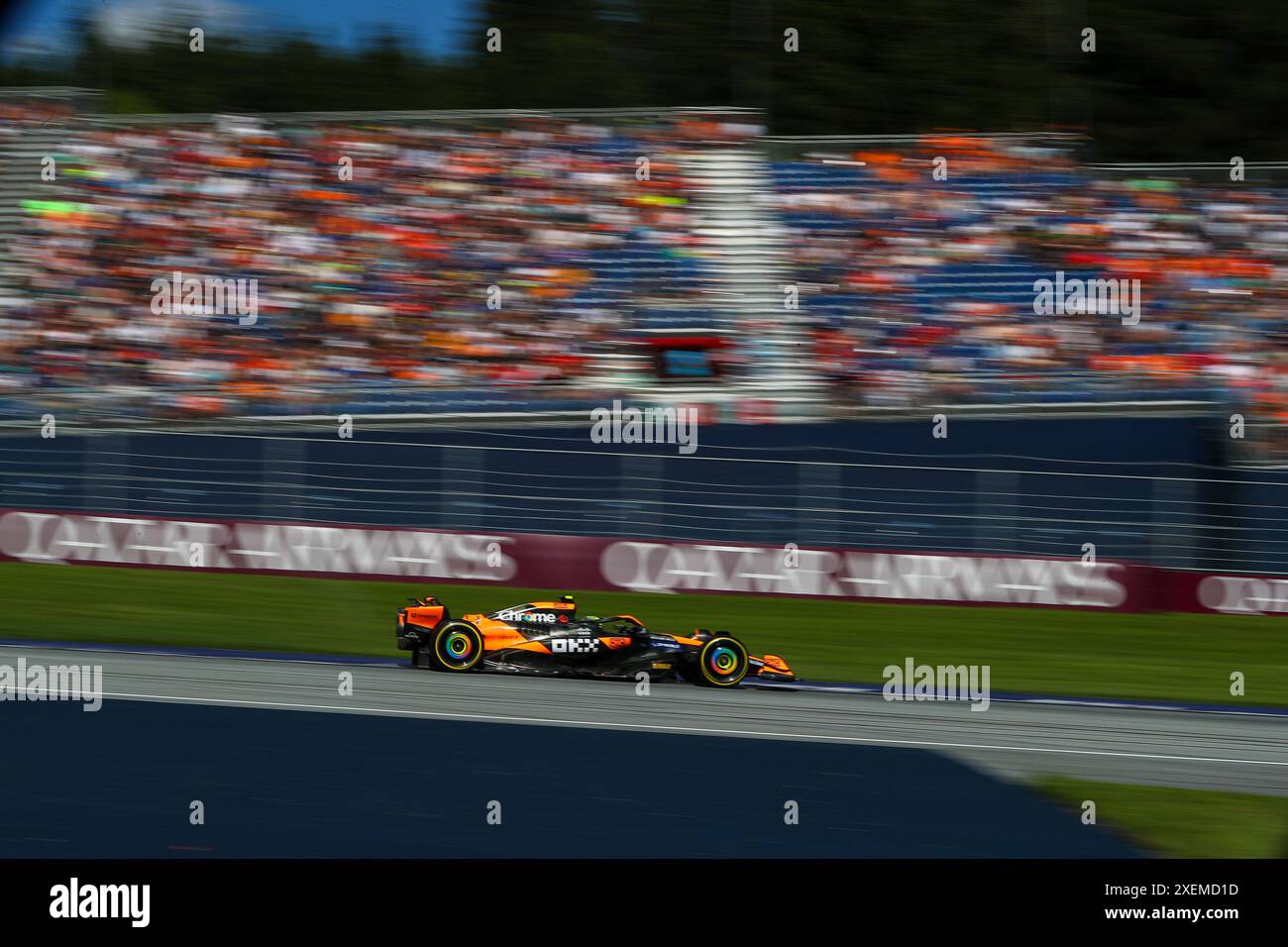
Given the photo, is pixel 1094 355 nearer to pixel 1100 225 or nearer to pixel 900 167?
pixel 1100 225

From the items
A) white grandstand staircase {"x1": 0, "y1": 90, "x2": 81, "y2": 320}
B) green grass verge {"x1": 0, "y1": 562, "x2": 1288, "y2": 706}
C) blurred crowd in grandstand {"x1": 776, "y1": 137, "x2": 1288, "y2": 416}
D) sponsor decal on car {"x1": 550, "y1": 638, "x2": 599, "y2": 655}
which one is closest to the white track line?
sponsor decal on car {"x1": 550, "y1": 638, "x2": 599, "y2": 655}

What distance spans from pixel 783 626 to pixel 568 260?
549 centimetres

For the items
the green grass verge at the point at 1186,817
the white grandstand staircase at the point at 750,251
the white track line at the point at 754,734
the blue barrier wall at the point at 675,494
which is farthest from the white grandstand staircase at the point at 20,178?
the green grass verge at the point at 1186,817

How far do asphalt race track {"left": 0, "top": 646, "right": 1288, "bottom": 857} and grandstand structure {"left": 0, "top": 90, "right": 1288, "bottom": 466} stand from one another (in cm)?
498

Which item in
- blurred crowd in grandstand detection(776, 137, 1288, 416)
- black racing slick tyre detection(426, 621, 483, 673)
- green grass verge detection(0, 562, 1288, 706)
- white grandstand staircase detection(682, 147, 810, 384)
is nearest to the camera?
black racing slick tyre detection(426, 621, 483, 673)

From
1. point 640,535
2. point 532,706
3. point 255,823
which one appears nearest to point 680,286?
point 640,535

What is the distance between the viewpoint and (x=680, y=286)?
51.9ft

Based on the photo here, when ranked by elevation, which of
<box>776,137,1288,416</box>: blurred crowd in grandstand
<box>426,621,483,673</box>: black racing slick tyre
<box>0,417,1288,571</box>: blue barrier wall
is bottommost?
<box>426,621,483,673</box>: black racing slick tyre

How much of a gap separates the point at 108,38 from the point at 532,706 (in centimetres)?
1284

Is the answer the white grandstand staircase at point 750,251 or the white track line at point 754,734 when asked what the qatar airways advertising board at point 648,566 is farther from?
the white track line at point 754,734

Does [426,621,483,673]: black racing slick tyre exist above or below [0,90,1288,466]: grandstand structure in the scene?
below

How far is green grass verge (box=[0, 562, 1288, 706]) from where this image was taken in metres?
11.1

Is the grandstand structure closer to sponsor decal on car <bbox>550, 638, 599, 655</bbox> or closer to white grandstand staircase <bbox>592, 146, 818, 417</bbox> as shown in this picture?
white grandstand staircase <bbox>592, 146, 818, 417</bbox>

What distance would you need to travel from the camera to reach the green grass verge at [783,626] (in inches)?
436
